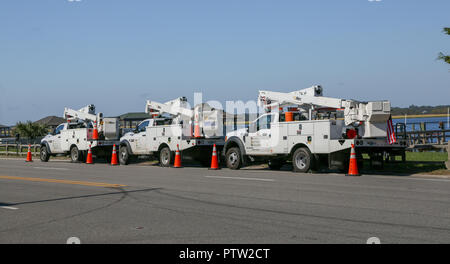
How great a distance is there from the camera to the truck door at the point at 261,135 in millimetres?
19109

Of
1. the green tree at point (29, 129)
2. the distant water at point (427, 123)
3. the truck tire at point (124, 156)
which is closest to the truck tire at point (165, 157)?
the truck tire at point (124, 156)

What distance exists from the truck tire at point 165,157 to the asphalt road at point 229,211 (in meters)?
8.39

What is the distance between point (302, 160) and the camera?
17.8 meters

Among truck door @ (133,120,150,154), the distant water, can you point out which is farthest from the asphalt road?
the distant water

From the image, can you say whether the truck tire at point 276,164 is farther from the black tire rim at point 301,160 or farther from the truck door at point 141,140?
the truck door at point 141,140

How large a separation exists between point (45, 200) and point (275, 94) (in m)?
11.4

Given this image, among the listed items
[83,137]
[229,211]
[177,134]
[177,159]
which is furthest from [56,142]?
[229,211]

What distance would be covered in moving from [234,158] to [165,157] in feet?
13.3

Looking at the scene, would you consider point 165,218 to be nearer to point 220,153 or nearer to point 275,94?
point 275,94

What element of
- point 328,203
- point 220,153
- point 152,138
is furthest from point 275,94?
point 328,203

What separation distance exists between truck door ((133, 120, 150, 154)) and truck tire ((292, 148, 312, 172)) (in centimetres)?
874

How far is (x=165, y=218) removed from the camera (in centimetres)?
828

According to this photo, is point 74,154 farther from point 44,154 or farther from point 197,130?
point 197,130

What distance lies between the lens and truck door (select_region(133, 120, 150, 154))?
24297 mm
